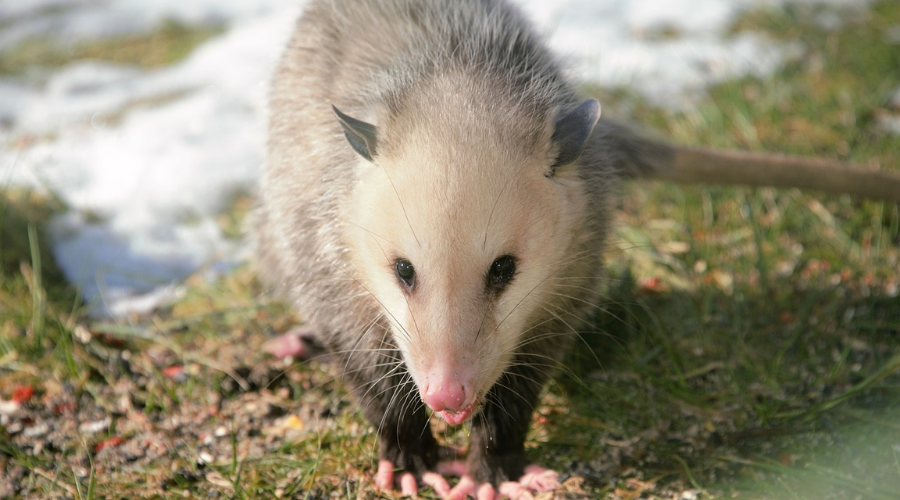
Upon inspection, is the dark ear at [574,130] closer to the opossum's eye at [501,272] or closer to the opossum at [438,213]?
the opossum at [438,213]

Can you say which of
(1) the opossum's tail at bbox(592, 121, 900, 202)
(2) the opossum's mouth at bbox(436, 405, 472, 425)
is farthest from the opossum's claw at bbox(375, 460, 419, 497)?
(1) the opossum's tail at bbox(592, 121, 900, 202)

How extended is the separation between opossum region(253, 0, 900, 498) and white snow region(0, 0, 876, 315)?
0.55 meters

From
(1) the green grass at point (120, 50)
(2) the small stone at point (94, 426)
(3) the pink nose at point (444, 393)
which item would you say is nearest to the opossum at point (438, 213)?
(3) the pink nose at point (444, 393)

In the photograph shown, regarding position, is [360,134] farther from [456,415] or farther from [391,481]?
[391,481]

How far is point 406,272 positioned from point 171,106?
3.04 m

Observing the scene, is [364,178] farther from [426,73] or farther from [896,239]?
[896,239]

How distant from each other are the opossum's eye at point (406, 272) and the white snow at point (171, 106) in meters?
1.23

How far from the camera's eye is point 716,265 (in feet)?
9.70

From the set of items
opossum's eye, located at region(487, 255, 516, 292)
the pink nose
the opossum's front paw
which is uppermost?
opossum's eye, located at region(487, 255, 516, 292)

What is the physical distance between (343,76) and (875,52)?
2904 millimetres

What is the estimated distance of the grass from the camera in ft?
7.09

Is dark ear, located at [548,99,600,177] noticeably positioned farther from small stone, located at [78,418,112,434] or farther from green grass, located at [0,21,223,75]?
green grass, located at [0,21,223,75]

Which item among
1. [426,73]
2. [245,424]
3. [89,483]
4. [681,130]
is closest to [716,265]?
[681,130]

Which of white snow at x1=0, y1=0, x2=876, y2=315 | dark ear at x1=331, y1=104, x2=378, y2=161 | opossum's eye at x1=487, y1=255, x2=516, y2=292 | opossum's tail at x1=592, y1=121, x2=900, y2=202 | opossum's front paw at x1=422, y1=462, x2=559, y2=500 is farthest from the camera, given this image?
white snow at x1=0, y1=0, x2=876, y2=315
